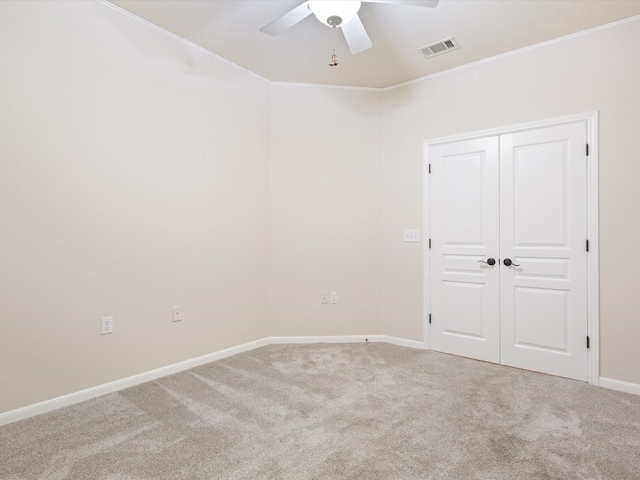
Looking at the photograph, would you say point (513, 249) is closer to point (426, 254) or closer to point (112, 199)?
point (426, 254)

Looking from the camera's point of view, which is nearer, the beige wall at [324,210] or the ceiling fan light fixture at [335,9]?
the ceiling fan light fixture at [335,9]

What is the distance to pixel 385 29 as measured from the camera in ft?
9.34

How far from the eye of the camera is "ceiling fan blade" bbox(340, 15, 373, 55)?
2.29 meters

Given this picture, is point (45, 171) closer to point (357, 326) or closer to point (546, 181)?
point (357, 326)

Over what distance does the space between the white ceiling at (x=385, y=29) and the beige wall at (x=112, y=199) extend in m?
0.29

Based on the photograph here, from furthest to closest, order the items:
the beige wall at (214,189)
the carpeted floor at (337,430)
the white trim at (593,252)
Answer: the white trim at (593,252), the beige wall at (214,189), the carpeted floor at (337,430)

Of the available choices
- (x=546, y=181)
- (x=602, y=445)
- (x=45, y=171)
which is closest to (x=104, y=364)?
(x=45, y=171)

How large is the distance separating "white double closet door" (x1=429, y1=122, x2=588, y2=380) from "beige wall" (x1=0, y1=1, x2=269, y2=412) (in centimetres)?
199

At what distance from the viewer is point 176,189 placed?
3.05 meters

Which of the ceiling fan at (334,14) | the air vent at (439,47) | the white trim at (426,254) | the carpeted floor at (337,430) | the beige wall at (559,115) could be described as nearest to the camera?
the carpeted floor at (337,430)

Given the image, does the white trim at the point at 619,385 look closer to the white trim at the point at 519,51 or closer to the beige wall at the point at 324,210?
the beige wall at the point at 324,210

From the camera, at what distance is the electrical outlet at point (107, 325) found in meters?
2.58

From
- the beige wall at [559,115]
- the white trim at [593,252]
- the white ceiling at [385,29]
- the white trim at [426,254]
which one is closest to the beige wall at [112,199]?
the white ceiling at [385,29]

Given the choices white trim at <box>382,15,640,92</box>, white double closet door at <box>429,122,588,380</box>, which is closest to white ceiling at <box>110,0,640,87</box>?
white trim at <box>382,15,640,92</box>
